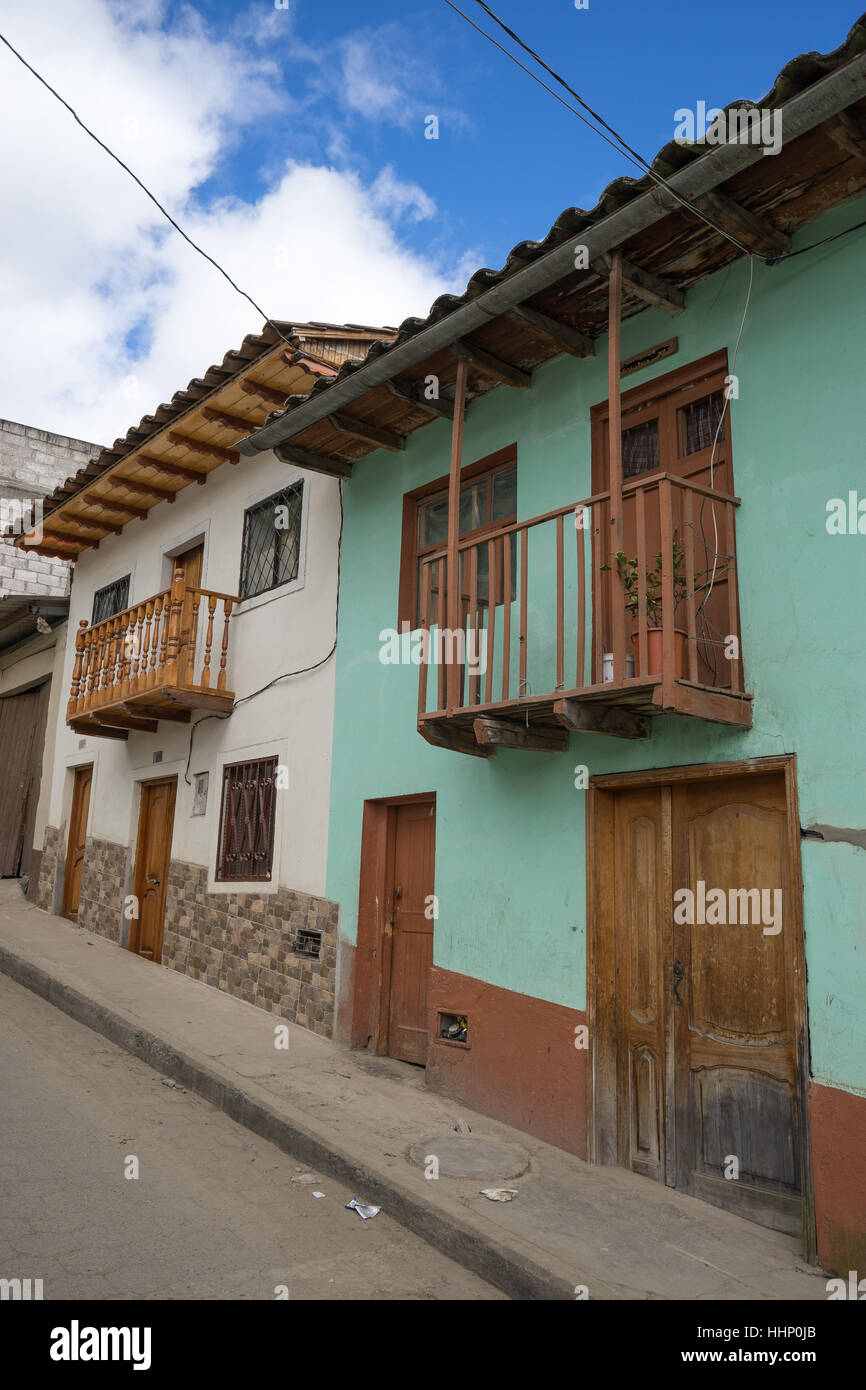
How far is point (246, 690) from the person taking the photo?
9.75 metres

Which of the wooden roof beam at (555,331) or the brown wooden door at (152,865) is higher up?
the wooden roof beam at (555,331)

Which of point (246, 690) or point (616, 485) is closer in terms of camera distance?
point (616, 485)

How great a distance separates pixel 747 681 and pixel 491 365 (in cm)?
288

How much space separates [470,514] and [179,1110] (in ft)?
15.2

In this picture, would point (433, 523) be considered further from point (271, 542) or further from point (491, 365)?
point (271, 542)

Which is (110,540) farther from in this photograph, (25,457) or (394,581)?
(394,581)

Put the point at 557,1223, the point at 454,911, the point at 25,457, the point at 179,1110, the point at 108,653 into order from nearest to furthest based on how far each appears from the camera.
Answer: the point at 557,1223 < the point at 179,1110 < the point at 454,911 < the point at 108,653 < the point at 25,457

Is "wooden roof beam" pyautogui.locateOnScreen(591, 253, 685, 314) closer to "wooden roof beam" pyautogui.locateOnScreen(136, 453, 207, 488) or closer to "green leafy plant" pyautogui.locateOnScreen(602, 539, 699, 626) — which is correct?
"green leafy plant" pyautogui.locateOnScreen(602, 539, 699, 626)

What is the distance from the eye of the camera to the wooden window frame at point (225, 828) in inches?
354

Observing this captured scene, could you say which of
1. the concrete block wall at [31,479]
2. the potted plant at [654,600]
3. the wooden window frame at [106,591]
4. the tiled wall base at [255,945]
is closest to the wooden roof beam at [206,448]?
the wooden window frame at [106,591]

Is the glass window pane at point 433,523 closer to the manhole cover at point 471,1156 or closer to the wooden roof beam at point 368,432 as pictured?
the wooden roof beam at point 368,432

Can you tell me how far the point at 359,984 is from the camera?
7770 mm

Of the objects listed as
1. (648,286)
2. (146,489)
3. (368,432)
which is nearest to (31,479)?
(146,489)

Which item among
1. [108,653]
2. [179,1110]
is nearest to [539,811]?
[179,1110]
